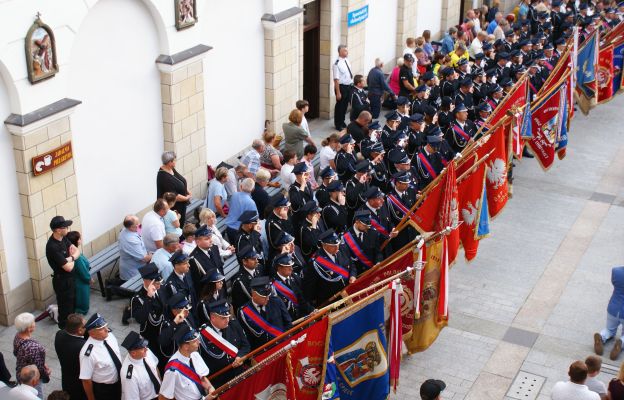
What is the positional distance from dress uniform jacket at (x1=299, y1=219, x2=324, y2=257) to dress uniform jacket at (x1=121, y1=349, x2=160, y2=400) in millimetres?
3901

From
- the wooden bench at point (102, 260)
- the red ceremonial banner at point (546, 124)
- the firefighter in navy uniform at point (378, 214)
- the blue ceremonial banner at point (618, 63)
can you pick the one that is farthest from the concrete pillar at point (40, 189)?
the blue ceremonial banner at point (618, 63)

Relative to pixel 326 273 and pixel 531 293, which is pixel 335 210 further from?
pixel 531 293

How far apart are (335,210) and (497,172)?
245 centimetres

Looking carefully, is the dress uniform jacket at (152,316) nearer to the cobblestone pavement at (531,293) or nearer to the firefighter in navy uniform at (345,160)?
the cobblestone pavement at (531,293)

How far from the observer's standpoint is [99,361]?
948 centimetres

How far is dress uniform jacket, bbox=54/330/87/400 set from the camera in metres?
9.70

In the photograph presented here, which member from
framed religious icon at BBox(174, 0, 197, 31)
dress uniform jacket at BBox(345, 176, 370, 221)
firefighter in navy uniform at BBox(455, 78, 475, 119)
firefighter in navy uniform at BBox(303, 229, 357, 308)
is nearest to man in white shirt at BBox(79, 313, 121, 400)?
firefighter in navy uniform at BBox(303, 229, 357, 308)

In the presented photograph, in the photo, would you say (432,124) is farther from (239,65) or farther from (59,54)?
(59,54)

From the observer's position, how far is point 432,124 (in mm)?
16953

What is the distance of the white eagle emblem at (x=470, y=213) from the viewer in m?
12.8

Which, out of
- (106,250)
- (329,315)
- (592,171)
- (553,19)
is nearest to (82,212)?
(106,250)

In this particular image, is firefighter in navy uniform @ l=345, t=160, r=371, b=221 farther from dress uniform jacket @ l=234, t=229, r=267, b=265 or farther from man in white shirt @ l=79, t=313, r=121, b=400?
man in white shirt @ l=79, t=313, r=121, b=400

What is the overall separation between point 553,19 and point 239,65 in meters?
13.8

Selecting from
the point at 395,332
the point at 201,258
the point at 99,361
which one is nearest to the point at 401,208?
the point at 201,258
